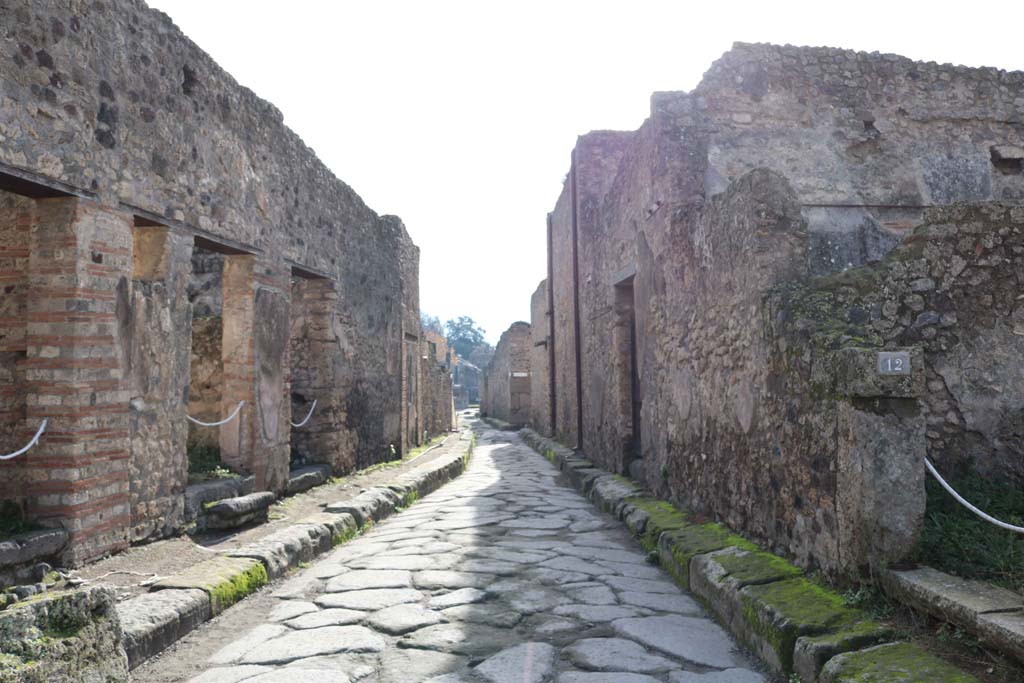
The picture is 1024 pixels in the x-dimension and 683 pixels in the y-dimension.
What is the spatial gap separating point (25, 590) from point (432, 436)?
12148 mm

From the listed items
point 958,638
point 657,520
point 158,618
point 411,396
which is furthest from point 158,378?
point 411,396

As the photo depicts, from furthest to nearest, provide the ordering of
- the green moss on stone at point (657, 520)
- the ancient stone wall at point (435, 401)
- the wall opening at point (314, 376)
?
the ancient stone wall at point (435, 401)
the wall opening at point (314, 376)
the green moss on stone at point (657, 520)

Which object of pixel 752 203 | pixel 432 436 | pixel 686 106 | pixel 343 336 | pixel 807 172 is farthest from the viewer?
pixel 432 436

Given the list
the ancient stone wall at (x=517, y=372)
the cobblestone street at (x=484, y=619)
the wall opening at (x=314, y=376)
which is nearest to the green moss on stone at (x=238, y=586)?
the cobblestone street at (x=484, y=619)

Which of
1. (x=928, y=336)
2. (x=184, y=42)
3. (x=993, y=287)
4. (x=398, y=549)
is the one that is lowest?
(x=398, y=549)

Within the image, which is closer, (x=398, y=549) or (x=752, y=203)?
(x=752, y=203)

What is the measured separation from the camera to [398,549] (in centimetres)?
507

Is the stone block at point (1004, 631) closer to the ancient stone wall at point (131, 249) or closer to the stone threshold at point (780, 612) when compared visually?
the stone threshold at point (780, 612)

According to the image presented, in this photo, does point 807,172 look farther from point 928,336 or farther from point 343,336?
point 343,336

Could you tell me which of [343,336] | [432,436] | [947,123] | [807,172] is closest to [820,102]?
[807,172]

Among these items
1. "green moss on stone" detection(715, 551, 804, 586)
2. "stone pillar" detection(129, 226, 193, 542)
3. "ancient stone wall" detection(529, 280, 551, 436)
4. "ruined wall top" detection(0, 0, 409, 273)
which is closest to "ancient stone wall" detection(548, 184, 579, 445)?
"ancient stone wall" detection(529, 280, 551, 436)

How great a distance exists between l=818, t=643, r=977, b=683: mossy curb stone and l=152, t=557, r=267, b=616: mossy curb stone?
2.73 m

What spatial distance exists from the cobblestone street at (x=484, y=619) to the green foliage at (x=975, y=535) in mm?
811

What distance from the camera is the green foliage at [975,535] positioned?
2.58m
